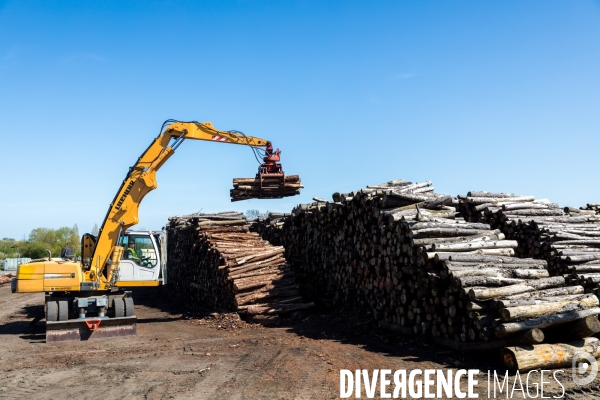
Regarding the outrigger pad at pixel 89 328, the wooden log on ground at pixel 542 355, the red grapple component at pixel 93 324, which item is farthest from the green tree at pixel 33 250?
the wooden log on ground at pixel 542 355

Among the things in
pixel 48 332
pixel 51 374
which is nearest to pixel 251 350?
pixel 51 374

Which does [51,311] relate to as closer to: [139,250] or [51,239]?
[139,250]

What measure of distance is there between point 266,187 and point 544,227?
7566mm

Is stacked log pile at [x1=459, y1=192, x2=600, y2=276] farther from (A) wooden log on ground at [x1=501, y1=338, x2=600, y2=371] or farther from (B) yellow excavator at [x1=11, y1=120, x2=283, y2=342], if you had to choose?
(B) yellow excavator at [x1=11, y1=120, x2=283, y2=342]

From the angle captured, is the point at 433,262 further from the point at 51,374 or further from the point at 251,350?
the point at 51,374

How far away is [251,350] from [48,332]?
5.42 meters

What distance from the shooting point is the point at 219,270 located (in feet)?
52.4

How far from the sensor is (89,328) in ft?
42.1

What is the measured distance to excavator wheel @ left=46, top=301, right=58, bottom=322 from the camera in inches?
497

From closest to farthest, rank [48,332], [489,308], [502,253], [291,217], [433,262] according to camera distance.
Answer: [489,308] < [433,262] < [502,253] < [48,332] < [291,217]

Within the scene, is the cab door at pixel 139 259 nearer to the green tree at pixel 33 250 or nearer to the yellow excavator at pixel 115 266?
the yellow excavator at pixel 115 266

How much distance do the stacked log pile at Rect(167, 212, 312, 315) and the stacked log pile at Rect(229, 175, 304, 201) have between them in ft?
5.38

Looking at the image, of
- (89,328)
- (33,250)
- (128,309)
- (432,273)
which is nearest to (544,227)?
(432,273)

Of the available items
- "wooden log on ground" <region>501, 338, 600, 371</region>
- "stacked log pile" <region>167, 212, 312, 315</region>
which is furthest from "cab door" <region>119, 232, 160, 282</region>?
"wooden log on ground" <region>501, 338, 600, 371</region>
